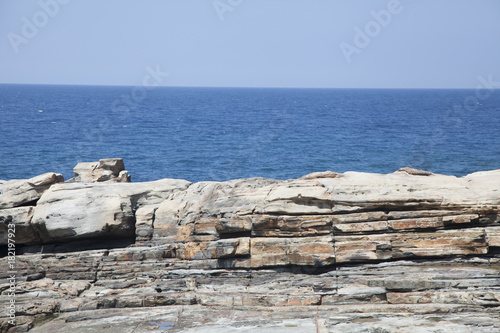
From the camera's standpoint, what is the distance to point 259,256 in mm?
19125

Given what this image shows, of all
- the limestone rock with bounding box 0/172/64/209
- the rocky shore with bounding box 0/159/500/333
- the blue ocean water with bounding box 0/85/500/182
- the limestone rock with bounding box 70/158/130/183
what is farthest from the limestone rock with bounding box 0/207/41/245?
the blue ocean water with bounding box 0/85/500/182

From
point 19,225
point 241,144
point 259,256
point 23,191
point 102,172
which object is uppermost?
point 102,172

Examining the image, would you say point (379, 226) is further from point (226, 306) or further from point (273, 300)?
point (226, 306)

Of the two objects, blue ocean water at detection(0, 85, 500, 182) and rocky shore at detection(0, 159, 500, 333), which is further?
blue ocean water at detection(0, 85, 500, 182)

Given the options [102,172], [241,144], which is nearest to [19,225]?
[102,172]

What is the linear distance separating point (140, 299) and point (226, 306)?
11.1 feet

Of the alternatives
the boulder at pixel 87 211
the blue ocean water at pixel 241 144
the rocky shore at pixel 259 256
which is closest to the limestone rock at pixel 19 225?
the rocky shore at pixel 259 256

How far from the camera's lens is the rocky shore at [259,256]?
16062mm

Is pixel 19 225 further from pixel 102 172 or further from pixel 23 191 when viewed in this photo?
pixel 102 172

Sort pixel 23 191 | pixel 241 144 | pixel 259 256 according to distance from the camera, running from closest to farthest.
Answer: pixel 259 256 → pixel 23 191 → pixel 241 144

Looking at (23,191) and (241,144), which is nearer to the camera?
(23,191)

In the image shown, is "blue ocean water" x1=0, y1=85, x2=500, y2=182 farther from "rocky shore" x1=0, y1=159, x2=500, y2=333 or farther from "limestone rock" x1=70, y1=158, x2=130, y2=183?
"rocky shore" x1=0, y1=159, x2=500, y2=333

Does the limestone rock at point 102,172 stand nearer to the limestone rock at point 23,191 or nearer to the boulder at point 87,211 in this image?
the limestone rock at point 23,191

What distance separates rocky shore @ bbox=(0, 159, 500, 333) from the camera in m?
16.1
